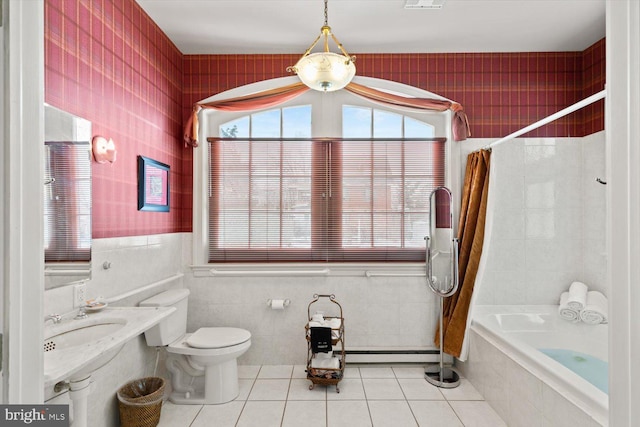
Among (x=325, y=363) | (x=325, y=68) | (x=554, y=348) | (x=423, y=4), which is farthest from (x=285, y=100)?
(x=554, y=348)

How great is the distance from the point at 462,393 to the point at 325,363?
1008mm

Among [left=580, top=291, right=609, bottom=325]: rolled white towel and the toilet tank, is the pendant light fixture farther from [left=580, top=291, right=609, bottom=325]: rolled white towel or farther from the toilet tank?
[left=580, top=291, right=609, bottom=325]: rolled white towel

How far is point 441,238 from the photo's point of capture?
10.6ft

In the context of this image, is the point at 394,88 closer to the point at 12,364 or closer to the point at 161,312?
the point at 161,312

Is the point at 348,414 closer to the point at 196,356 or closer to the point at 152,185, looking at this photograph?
the point at 196,356

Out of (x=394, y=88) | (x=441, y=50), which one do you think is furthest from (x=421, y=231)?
(x=441, y=50)

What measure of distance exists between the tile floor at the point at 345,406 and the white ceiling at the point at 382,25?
2.70 meters

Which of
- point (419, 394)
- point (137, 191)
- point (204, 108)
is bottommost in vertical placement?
point (419, 394)

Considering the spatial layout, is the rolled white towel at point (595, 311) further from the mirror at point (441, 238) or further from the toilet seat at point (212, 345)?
Answer: the toilet seat at point (212, 345)

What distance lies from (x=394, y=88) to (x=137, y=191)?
7.26ft

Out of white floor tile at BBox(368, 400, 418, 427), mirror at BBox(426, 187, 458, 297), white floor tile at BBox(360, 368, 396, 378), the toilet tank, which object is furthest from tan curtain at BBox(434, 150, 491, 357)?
the toilet tank

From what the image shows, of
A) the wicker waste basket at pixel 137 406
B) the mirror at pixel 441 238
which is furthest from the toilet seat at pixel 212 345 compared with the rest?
the mirror at pixel 441 238

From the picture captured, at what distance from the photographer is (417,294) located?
10.6ft

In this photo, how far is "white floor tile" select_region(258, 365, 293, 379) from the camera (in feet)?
9.85
